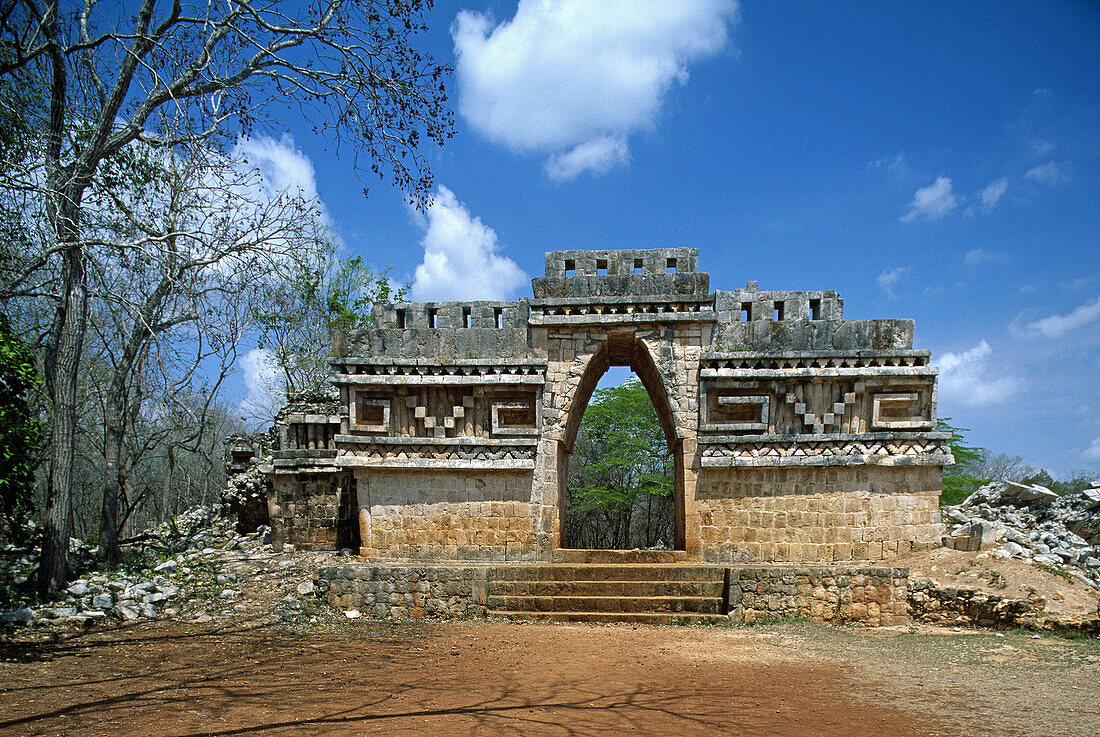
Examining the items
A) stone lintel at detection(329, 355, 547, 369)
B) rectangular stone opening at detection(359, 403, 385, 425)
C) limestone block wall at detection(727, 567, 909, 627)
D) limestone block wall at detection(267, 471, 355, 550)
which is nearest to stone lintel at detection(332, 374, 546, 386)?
stone lintel at detection(329, 355, 547, 369)

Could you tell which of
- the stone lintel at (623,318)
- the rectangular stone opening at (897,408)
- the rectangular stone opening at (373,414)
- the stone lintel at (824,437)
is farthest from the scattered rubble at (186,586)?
the rectangular stone opening at (897,408)

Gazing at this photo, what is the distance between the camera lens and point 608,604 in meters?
8.30

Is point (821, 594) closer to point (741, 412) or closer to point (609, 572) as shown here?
point (609, 572)

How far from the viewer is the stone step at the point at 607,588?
8.29 m

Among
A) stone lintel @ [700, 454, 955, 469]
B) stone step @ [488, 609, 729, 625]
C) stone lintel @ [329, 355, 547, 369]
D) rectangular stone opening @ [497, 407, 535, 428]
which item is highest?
stone lintel @ [329, 355, 547, 369]

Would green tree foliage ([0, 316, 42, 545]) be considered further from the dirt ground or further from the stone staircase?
the stone staircase

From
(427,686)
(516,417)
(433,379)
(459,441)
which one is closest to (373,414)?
(433,379)

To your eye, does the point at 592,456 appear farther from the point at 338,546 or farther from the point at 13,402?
the point at 13,402

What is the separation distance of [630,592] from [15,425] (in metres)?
8.41

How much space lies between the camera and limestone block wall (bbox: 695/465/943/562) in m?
9.34

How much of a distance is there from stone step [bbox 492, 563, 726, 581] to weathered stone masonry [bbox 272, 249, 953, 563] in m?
1.12

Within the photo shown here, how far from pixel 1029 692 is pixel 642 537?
776 inches

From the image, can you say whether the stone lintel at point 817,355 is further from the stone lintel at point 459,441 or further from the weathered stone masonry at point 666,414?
the stone lintel at point 459,441

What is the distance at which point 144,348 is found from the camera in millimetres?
11023
